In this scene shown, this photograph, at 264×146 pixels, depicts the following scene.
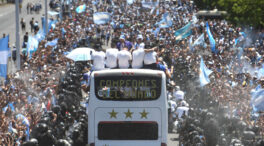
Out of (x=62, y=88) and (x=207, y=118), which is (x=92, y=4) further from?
(x=207, y=118)

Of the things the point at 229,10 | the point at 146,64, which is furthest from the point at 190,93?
the point at 229,10

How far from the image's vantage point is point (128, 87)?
14414 millimetres

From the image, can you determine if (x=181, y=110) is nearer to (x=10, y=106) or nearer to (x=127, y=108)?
(x=10, y=106)

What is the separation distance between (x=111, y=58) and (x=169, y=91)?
8.00 meters

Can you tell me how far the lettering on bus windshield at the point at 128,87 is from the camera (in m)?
14.4

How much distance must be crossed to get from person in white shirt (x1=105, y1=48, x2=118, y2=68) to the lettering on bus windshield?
1.02 meters

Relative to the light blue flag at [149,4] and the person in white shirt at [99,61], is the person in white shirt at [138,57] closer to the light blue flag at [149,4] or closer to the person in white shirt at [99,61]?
the person in white shirt at [99,61]

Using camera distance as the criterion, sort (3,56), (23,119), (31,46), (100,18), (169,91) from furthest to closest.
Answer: (100,18) → (31,46) → (169,91) → (3,56) → (23,119)

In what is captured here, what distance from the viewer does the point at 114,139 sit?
578 inches

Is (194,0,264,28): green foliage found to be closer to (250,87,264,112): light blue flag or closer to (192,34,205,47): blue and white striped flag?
(192,34,205,47): blue and white striped flag

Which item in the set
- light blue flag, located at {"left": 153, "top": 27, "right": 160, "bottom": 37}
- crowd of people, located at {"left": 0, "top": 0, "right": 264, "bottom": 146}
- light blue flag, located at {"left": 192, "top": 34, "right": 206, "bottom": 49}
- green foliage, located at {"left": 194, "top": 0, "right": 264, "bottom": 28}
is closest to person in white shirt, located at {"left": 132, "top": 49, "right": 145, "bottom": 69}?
crowd of people, located at {"left": 0, "top": 0, "right": 264, "bottom": 146}

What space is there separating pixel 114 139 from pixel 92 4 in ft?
170

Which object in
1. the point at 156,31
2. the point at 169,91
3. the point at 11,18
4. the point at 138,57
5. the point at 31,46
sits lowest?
the point at 11,18

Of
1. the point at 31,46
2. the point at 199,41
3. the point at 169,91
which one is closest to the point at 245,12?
the point at 199,41
